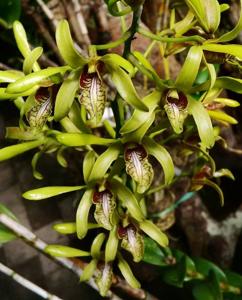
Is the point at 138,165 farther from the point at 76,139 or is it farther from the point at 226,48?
the point at 226,48

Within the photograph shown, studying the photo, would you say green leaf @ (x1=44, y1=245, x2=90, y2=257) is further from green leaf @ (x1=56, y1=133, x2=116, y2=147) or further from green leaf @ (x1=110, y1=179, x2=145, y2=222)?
green leaf @ (x1=56, y1=133, x2=116, y2=147)

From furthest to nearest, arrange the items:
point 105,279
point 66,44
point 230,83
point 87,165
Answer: point 105,279, point 87,165, point 230,83, point 66,44

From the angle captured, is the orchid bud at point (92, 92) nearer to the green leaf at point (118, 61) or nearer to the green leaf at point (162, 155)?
the green leaf at point (118, 61)

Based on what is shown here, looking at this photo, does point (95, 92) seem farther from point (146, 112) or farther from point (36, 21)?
point (36, 21)

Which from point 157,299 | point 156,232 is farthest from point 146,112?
point 157,299

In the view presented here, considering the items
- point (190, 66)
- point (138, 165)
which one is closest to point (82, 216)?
point (138, 165)

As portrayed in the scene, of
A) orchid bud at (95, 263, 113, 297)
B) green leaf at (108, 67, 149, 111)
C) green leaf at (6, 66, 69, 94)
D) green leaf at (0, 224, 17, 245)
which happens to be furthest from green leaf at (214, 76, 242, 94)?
green leaf at (0, 224, 17, 245)

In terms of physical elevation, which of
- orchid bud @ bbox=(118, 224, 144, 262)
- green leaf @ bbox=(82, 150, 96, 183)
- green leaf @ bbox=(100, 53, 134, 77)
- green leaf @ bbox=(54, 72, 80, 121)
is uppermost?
green leaf @ bbox=(100, 53, 134, 77)
